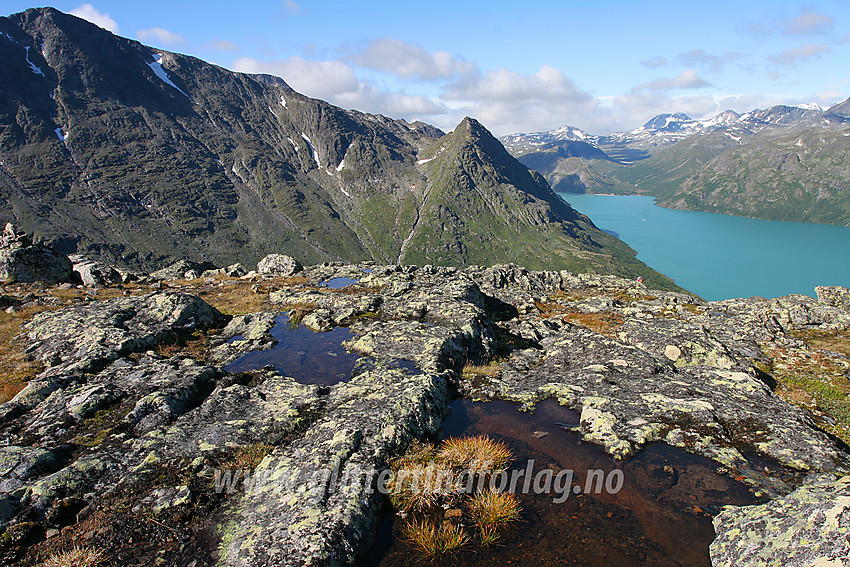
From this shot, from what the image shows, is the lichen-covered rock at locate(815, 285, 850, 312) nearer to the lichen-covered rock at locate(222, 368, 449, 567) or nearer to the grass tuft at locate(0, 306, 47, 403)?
the lichen-covered rock at locate(222, 368, 449, 567)

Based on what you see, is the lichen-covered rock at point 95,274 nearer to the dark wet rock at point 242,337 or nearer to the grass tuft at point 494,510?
the dark wet rock at point 242,337

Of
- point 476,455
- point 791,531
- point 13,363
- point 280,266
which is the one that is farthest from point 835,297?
point 13,363

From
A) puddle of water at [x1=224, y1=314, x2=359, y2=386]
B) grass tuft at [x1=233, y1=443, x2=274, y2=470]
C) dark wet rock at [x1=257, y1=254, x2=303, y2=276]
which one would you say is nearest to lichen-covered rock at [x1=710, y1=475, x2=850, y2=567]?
grass tuft at [x1=233, y1=443, x2=274, y2=470]

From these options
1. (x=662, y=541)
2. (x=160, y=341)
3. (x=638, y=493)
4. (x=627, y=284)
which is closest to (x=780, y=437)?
(x=638, y=493)

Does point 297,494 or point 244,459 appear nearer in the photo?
point 297,494

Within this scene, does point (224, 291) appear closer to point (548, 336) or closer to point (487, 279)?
point (548, 336)

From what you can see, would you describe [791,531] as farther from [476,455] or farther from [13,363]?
[13,363]
